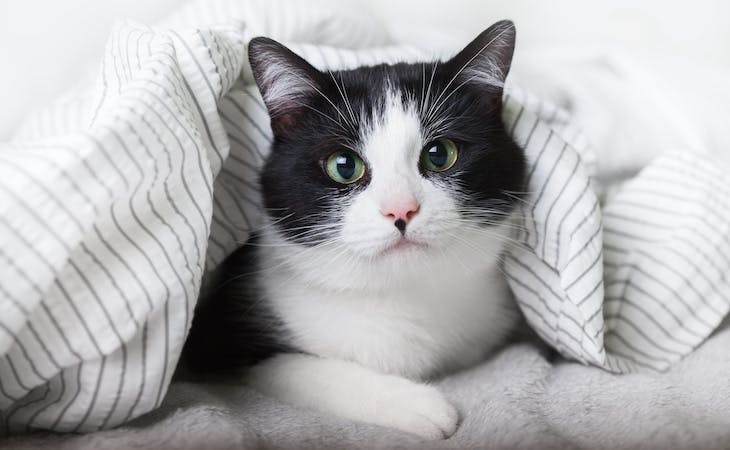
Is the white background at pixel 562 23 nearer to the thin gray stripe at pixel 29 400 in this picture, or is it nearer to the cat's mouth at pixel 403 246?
the cat's mouth at pixel 403 246

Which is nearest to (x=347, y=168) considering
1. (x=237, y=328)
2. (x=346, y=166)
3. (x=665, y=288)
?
(x=346, y=166)

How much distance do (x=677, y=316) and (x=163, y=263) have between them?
2.68 feet

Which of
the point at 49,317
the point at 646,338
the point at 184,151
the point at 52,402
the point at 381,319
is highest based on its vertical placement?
the point at 184,151

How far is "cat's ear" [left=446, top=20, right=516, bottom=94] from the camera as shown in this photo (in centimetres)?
100

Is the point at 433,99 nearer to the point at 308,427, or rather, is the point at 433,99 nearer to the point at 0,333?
the point at 308,427

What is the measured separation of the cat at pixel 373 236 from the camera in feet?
3.08

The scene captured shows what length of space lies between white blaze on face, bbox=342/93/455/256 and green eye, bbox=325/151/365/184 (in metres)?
0.02

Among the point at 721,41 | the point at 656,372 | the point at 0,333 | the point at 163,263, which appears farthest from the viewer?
the point at 721,41

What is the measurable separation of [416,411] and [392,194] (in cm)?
29

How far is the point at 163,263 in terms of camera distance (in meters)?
0.81

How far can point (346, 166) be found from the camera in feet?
3.19

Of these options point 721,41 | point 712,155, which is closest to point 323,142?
point 712,155

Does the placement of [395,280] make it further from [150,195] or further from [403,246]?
[150,195]

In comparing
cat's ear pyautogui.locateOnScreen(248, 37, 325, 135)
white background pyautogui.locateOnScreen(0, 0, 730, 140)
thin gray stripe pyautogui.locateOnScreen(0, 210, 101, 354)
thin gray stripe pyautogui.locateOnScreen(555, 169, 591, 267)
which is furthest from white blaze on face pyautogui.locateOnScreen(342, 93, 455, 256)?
white background pyautogui.locateOnScreen(0, 0, 730, 140)
